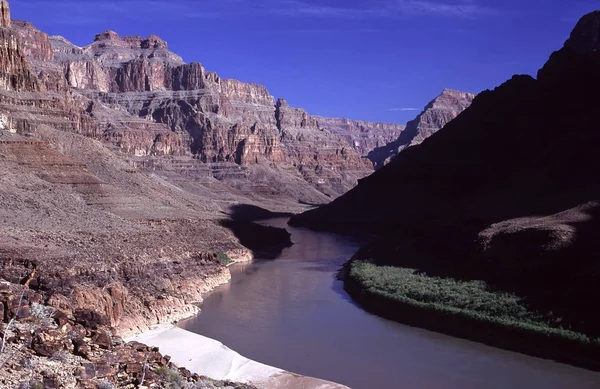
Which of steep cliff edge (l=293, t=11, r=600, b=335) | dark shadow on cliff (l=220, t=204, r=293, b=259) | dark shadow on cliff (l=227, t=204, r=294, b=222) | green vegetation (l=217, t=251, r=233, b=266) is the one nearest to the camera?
steep cliff edge (l=293, t=11, r=600, b=335)

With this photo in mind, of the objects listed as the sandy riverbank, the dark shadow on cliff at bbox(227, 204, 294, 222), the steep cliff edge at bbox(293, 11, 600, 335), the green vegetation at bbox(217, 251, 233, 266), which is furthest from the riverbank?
the dark shadow on cliff at bbox(227, 204, 294, 222)

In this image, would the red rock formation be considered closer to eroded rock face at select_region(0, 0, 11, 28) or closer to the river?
eroded rock face at select_region(0, 0, 11, 28)

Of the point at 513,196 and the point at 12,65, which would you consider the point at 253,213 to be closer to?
the point at 12,65

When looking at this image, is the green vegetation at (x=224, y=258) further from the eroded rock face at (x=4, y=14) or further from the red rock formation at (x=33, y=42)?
the red rock formation at (x=33, y=42)

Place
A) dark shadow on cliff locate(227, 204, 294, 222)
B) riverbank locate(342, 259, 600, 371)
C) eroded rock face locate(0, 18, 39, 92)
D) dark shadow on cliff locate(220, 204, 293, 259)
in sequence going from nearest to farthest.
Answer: riverbank locate(342, 259, 600, 371), dark shadow on cliff locate(220, 204, 293, 259), eroded rock face locate(0, 18, 39, 92), dark shadow on cliff locate(227, 204, 294, 222)

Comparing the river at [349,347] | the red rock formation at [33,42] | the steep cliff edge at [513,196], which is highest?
the red rock formation at [33,42]

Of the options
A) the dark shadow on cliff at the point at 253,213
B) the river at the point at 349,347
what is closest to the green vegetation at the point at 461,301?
the river at the point at 349,347
